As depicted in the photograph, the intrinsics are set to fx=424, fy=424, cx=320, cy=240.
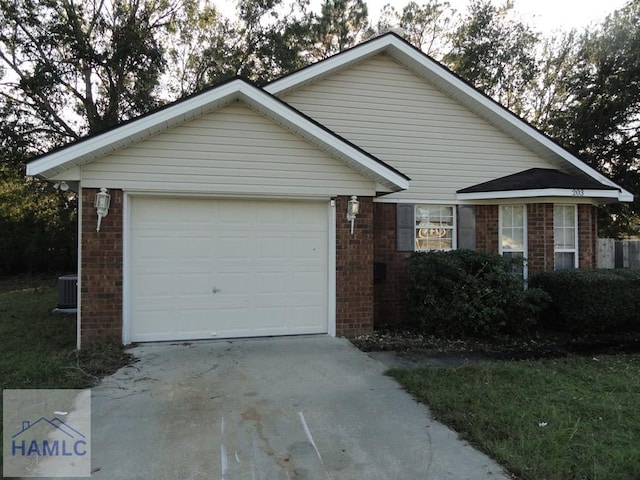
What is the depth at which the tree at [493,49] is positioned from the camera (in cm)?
2069

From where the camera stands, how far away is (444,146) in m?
9.70

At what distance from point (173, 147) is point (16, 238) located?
17572 mm

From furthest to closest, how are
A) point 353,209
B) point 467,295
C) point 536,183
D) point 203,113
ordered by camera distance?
point 536,183 < point 467,295 < point 353,209 < point 203,113

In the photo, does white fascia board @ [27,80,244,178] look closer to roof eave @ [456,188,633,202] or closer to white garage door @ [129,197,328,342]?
white garage door @ [129,197,328,342]

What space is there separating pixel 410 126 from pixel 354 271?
4.02 m

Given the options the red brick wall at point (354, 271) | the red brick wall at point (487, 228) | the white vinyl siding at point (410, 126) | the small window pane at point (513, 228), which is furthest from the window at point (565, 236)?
the red brick wall at point (354, 271)

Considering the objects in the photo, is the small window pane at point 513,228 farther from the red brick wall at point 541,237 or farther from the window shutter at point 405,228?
the window shutter at point 405,228

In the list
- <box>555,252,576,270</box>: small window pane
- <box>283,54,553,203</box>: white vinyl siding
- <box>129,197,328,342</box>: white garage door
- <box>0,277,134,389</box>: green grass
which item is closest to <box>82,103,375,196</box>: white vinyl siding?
<box>129,197,328,342</box>: white garage door

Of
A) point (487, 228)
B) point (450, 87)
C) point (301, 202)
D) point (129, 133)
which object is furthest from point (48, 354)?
point (450, 87)

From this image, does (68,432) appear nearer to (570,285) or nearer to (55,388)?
(55,388)

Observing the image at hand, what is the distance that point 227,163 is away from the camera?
691cm

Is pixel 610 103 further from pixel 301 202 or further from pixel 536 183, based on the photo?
pixel 301 202

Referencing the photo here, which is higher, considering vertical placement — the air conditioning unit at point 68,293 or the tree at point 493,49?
the tree at point 493,49

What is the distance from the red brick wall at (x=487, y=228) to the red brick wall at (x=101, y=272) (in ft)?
24.4
